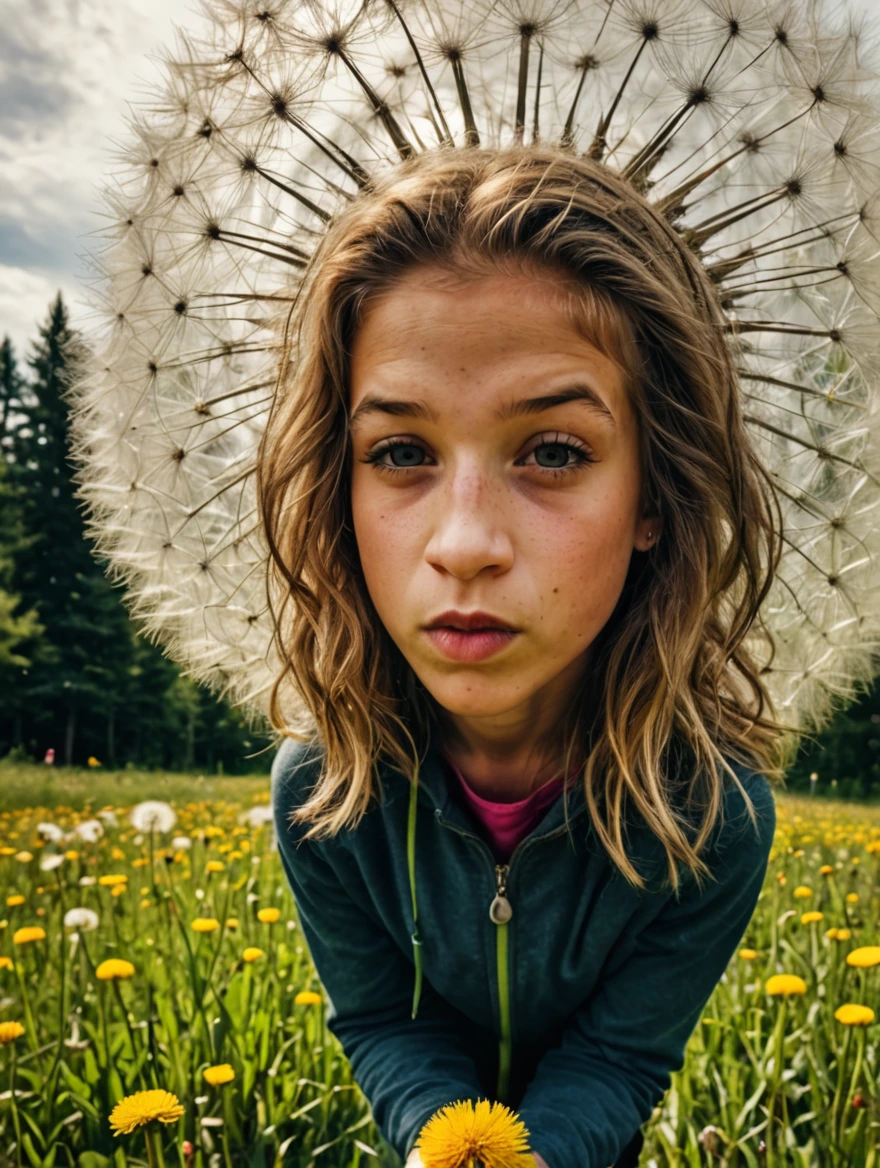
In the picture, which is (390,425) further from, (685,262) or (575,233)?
(685,262)

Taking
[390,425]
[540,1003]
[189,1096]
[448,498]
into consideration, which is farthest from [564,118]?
[189,1096]

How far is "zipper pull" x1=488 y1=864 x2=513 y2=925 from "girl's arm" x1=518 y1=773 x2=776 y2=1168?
0.23 metres

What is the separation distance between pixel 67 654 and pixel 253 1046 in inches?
790

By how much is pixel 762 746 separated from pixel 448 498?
0.93m

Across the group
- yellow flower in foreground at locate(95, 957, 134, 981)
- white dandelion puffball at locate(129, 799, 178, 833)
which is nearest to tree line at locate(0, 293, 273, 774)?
white dandelion puffball at locate(129, 799, 178, 833)

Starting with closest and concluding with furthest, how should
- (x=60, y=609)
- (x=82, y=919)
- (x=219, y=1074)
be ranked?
1. (x=219, y=1074)
2. (x=82, y=919)
3. (x=60, y=609)

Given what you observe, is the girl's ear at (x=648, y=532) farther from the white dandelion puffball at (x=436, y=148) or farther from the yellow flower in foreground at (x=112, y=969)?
the yellow flower in foreground at (x=112, y=969)

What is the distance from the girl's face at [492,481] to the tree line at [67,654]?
59.4ft

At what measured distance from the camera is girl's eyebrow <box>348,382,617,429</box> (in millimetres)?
1298

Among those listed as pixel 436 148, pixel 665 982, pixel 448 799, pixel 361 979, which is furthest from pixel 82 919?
pixel 436 148

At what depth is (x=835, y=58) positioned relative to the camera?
1941 mm

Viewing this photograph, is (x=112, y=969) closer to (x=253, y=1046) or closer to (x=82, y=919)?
(x=253, y=1046)

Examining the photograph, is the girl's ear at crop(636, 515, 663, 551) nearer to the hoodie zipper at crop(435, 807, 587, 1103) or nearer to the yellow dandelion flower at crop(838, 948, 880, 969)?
the hoodie zipper at crop(435, 807, 587, 1103)

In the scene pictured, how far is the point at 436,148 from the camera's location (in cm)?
190
